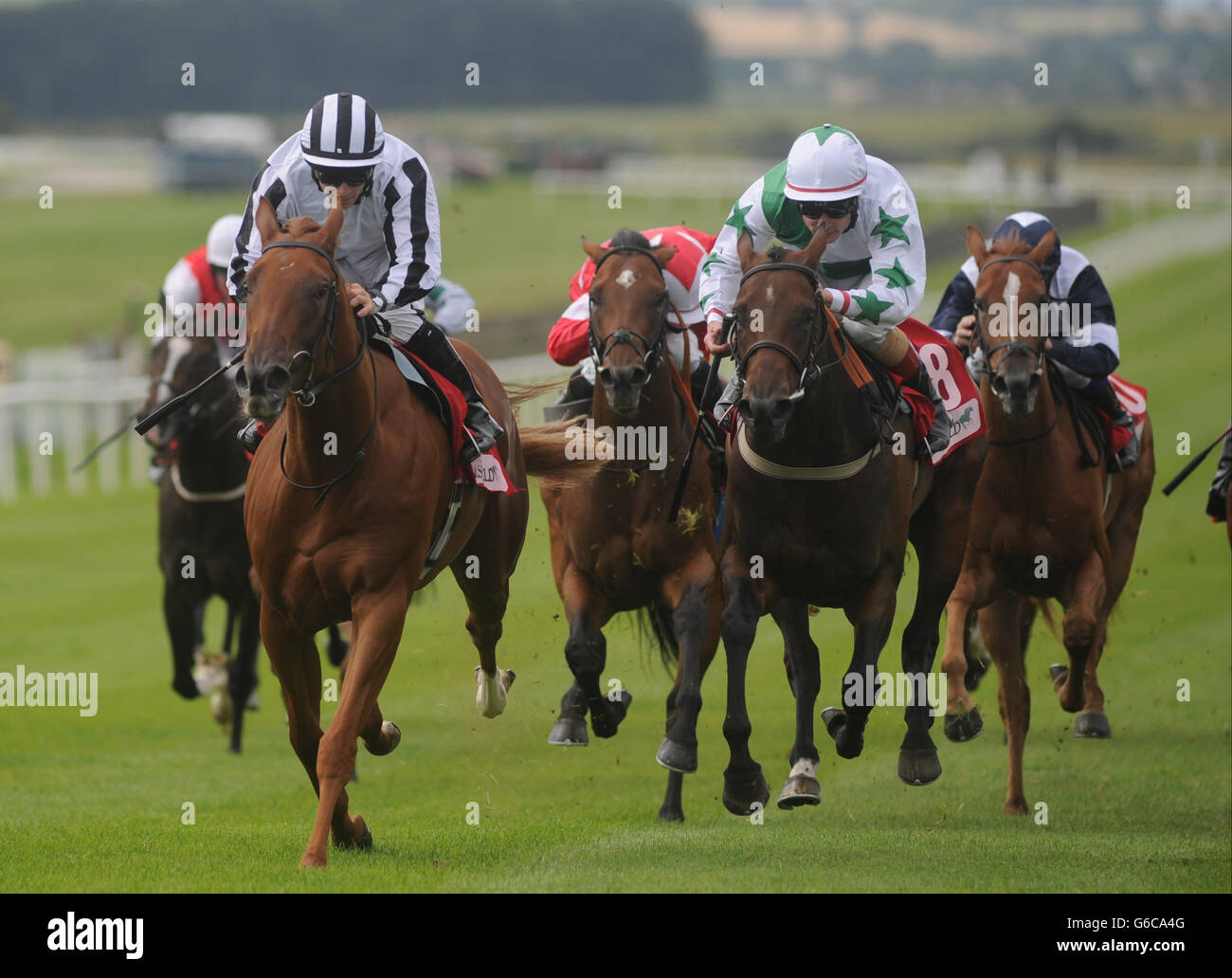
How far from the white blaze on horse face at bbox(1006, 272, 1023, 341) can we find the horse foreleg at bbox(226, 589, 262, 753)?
423cm

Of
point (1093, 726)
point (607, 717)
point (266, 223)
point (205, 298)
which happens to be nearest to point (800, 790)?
point (607, 717)

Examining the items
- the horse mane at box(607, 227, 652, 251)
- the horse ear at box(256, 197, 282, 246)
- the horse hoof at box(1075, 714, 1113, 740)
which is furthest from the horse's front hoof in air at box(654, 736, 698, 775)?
the horse hoof at box(1075, 714, 1113, 740)

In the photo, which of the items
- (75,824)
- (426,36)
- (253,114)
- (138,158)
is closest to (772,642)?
(75,824)

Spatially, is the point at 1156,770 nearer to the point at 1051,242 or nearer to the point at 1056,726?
the point at 1056,726

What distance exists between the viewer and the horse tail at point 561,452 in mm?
7535

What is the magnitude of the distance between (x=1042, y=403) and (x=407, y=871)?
376 cm

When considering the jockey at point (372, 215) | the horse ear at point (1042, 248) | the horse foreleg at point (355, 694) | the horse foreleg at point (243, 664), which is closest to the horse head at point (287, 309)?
the jockey at point (372, 215)

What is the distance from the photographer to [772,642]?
1413 centimetres

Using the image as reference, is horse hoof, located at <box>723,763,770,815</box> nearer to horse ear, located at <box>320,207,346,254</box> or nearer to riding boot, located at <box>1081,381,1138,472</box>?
horse ear, located at <box>320,207,346,254</box>

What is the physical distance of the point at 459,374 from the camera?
7105 millimetres

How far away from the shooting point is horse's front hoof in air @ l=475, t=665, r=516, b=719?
26.6ft

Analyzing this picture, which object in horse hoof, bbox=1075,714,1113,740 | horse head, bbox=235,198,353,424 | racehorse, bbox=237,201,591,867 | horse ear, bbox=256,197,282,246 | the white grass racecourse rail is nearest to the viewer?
horse head, bbox=235,198,353,424
